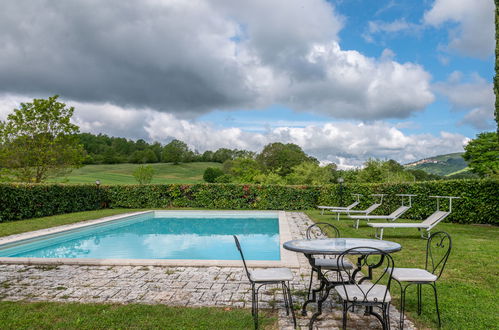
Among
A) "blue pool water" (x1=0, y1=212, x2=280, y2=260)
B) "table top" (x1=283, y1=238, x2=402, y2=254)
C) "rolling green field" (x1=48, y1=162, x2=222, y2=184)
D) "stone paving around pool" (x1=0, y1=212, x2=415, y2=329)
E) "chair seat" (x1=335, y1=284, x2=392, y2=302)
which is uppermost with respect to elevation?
"rolling green field" (x1=48, y1=162, x2=222, y2=184)

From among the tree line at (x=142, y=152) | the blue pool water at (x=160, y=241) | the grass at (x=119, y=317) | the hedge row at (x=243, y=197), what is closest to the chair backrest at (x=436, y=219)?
the hedge row at (x=243, y=197)

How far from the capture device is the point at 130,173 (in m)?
52.9

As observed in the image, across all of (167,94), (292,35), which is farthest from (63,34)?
(292,35)

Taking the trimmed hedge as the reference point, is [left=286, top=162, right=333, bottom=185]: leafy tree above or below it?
above

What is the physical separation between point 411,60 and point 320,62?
4.73 metres

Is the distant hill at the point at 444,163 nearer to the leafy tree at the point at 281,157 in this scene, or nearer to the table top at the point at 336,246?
the leafy tree at the point at 281,157

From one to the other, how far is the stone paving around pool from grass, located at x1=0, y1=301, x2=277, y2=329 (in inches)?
9.9

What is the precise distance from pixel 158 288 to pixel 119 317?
3.63ft

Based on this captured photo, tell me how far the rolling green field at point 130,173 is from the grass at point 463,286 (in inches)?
1653

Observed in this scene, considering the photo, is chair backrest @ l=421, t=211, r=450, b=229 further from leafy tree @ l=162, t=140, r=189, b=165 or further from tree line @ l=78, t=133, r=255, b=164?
leafy tree @ l=162, t=140, r=189, b=165

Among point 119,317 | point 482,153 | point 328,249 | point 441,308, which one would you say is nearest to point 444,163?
point 482,153

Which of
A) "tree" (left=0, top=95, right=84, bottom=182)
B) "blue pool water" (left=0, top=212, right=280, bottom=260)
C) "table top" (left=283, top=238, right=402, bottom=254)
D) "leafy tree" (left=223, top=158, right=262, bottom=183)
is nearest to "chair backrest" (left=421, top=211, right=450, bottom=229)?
"blue pool water" (left=0, top=212, right=280, bottom=260)

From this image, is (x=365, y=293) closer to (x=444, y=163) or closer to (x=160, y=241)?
(x=160, y=241)

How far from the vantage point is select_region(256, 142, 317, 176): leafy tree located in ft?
173
